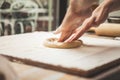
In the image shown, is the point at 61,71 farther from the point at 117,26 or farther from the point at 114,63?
the point at 117,26

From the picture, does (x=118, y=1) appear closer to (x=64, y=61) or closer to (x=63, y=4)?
(x=64, y=61)

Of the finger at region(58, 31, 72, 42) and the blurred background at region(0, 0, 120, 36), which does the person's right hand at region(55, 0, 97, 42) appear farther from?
the blurred background at region(0, 0, 120, 36)

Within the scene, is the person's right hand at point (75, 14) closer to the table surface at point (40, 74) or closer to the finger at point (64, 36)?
the finger at point (64, 36)

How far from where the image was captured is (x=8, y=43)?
0.97 metres

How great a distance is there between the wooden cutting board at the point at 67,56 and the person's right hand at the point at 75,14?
0.14 meters

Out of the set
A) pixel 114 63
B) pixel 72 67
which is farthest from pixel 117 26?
pixel 72 67

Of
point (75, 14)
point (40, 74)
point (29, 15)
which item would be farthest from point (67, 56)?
point (29, 15)

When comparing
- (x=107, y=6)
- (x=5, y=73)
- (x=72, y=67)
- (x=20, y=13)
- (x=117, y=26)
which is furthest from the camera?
(x=20, y=13)

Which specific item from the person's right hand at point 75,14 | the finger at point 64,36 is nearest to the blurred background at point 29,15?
the person's right hand at point 75,14

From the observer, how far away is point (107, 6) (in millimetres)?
930

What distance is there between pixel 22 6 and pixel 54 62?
108cm

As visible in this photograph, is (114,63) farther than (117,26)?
No

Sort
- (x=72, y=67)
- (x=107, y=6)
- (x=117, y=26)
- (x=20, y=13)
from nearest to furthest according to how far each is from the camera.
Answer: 1. (x=72, y=67)
2. (x=107, y=6)
3. (x=117, y=26)
4. (x=20, y=13)

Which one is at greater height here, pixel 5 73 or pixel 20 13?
pixel 5 73
